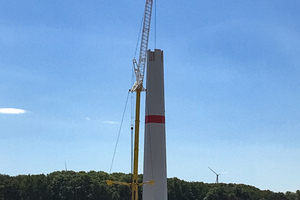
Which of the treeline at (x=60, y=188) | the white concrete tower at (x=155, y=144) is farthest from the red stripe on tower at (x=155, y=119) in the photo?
the treeline at (x=60, y=188)

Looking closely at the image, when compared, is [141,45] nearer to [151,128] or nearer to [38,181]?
[151,128]

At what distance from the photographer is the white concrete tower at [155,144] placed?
109 m

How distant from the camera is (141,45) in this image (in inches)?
4884

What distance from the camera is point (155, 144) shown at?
110 m

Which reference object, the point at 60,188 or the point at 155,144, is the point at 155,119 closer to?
the point at 155,144

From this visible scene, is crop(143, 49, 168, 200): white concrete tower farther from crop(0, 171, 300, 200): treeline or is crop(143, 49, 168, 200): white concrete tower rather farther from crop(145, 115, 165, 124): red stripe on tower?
crop(0, 171, 300, 200): treeline

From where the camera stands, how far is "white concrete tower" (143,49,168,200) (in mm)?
109000

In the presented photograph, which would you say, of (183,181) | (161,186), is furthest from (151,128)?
(183,181)

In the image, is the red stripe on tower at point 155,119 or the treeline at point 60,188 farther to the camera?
the treeline at point 60,188

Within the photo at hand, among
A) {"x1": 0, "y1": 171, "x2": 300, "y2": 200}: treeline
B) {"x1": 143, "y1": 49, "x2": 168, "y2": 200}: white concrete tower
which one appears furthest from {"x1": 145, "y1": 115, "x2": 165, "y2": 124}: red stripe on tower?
{"x1": 0, "y1": 171, "x2": 300, "y2": 200}: treeline

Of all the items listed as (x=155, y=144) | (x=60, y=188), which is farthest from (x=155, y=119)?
(x=60, y=188)

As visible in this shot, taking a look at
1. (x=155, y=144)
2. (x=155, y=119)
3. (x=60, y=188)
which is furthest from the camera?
(x=60, y=188)

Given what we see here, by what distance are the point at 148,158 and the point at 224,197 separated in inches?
3356

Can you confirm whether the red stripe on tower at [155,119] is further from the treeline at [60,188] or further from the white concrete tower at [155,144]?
the treeline at [60,188]
